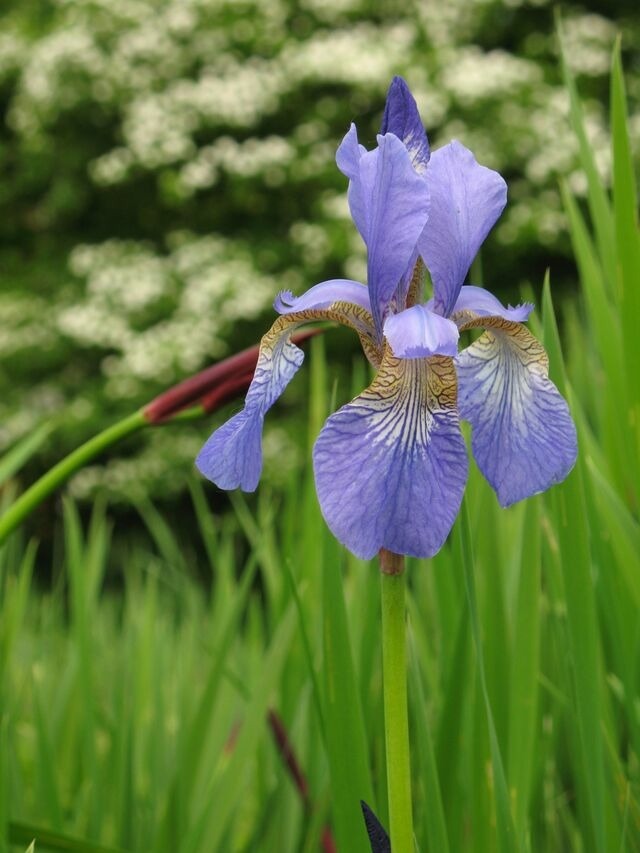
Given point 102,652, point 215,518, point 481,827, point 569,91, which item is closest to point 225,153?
point 215,518

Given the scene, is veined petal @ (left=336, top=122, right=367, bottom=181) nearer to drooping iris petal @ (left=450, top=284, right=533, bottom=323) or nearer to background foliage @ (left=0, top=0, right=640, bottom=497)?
drooping iris petal @ (left=450, top=284, right=533, bottom=323)

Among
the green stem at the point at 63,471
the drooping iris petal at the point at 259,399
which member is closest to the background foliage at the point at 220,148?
the green stem at the point at 63,471

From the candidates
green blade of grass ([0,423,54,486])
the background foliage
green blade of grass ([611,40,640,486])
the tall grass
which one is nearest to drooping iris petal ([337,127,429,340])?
the tall grass

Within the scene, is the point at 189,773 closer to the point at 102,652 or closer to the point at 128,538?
the point at 102,652

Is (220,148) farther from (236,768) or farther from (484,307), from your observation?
(484,307)

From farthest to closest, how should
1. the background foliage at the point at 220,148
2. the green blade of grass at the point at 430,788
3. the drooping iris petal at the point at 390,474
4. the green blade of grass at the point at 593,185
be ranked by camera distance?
the background foliage at the point at 220,148 → the green blade of grass at the point at 593,185 → the green blade of grass at the point at 430,788 → the drooping iris petal at the point at 390,474

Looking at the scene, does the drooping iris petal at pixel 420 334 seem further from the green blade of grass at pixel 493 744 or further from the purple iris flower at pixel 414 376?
the green blade of grass at pixel 493 744
